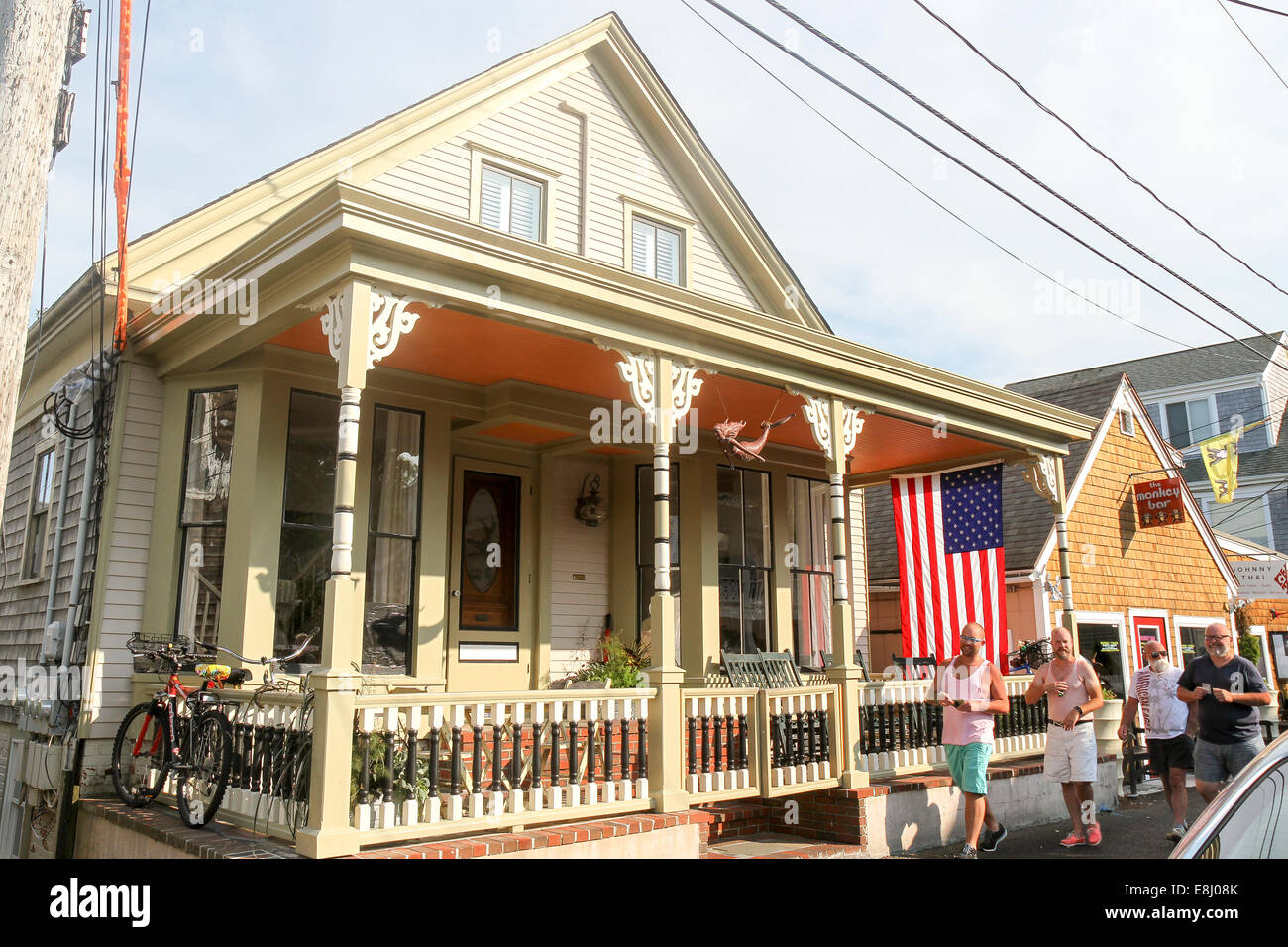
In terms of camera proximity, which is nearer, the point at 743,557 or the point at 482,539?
the point at 482,539

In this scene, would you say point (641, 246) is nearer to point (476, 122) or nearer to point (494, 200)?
point (494, 200)

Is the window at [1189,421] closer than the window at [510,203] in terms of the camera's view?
No

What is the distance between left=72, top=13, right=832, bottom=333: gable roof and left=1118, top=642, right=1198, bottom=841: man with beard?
19.8ft

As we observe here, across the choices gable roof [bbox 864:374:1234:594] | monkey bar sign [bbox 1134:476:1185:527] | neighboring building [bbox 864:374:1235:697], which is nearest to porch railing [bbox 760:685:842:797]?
gable roof [bbox 864:374:1234:594]

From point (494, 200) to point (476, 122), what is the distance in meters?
0.84

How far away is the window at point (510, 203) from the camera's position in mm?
10469

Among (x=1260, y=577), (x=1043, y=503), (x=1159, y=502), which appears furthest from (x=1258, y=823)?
(x=1260, y=577)

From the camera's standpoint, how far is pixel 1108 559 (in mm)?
→ 16094

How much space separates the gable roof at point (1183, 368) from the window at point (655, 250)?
51.4 feet

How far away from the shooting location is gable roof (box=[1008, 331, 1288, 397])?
999 inches

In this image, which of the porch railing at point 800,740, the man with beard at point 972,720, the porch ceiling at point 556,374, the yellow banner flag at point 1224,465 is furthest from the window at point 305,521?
the yellow banner flag at point 1224,465

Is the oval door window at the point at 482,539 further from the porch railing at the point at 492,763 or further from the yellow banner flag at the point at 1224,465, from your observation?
the yellow banner flag at the point at 1224,465

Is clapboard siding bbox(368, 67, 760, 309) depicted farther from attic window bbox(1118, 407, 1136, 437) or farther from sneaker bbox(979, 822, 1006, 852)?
attic window bbox(1118, 407, 1136, 437)
